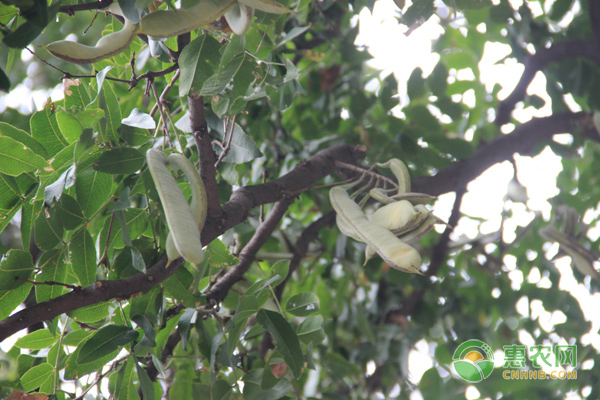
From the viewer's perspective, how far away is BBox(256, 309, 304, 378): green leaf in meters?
1.14

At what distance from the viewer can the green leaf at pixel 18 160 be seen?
1055mm

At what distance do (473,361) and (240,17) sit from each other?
1.70 metres

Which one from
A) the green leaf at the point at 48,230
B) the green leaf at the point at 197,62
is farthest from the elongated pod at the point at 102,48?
the green leaf at the point at 48,230

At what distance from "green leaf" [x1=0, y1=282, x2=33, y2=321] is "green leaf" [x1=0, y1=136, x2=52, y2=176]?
10.9 inches

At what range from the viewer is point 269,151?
225cm

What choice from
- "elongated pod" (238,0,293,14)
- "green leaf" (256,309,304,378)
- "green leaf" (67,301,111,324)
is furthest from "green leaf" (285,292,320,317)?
"elongated pod" (238,0,293,14)

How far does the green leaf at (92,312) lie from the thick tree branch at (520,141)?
1456 millimetres

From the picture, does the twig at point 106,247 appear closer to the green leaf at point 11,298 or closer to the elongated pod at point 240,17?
the green leaf at point 11,298

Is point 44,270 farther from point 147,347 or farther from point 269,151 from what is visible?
point 269,151

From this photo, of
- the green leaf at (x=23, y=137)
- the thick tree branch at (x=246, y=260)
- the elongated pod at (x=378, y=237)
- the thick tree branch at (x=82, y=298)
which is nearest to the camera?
the thick tree branch at (x=82, y=298)

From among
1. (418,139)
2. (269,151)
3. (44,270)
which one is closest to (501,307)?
(418,139)

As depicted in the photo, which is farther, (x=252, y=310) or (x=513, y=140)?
(x=513, y=140)

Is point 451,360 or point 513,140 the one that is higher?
point 513,140

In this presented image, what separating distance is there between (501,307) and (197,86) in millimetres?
2069
